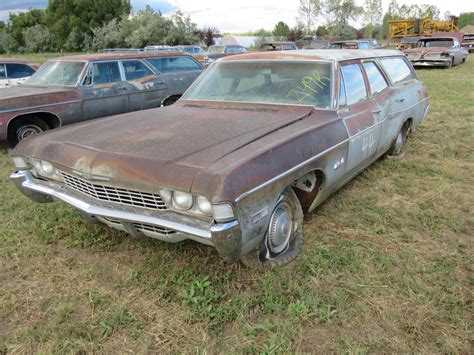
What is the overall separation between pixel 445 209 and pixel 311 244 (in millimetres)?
1568

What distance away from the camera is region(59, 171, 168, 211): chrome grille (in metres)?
2.48

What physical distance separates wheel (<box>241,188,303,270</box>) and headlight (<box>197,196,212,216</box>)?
54 cm

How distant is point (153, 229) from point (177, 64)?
6.02 m

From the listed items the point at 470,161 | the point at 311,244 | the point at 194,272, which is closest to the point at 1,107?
the point at 194,272

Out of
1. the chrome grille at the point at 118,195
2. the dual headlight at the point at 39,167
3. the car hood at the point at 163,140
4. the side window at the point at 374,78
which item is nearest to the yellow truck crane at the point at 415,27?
the side window at the point at 374,78

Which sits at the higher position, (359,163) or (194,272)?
(359,163)

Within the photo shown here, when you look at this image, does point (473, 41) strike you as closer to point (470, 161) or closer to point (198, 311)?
point (470, 161)

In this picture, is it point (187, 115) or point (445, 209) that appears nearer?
point (187, 115)

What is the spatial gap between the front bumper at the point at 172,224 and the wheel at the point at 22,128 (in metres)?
3.46

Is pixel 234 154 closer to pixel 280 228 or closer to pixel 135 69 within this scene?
pixel 280 228

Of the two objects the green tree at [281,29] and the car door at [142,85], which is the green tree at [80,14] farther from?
the car door at [142,85]

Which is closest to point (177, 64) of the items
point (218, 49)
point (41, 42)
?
point (218, 49)

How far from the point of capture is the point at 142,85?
7.04 metres

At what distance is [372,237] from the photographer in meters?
3.40
